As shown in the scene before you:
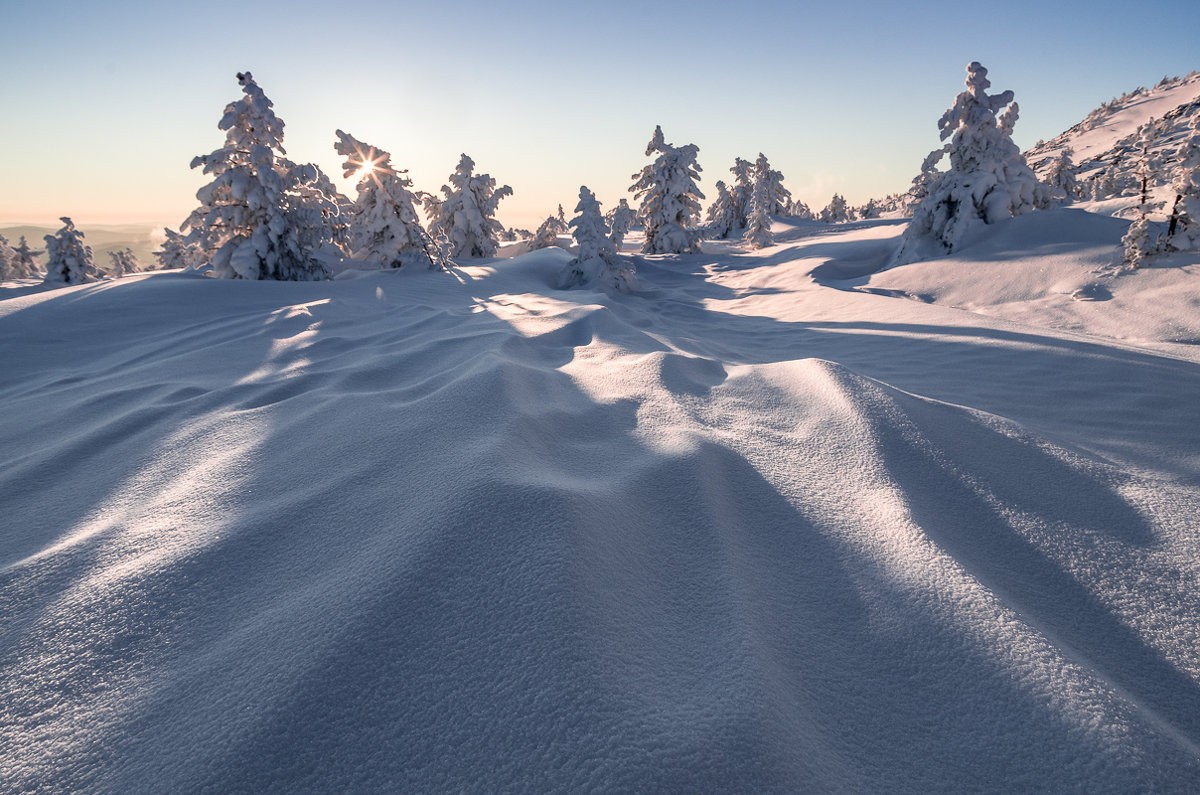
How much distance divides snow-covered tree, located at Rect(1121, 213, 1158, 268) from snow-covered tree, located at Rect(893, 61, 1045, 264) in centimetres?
385

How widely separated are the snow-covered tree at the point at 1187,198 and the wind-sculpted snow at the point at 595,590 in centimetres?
749

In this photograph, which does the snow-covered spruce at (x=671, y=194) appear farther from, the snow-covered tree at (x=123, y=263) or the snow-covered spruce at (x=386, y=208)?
the snow-covered tree at (x=123, y=263)

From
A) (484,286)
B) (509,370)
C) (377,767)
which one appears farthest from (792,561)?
(484,286)

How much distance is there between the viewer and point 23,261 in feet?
110

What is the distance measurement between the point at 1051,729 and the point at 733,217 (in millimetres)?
37980

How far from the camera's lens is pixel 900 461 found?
80.2 inches

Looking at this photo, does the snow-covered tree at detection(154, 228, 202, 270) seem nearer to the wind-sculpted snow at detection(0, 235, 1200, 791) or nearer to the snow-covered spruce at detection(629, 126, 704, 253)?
the snow-covered spruce at detection(629, 126, 704, 253)

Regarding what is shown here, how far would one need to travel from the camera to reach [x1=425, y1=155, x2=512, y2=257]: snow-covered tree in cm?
2219

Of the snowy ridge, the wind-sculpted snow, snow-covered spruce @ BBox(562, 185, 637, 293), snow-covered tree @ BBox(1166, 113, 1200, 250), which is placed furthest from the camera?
the snowy ridge

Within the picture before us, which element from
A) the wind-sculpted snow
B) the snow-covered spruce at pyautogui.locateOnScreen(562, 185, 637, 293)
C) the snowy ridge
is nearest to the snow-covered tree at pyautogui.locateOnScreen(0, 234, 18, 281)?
the snow-covered spruce at pyautogui.locateOnScreen(562, 185, 637, 293)

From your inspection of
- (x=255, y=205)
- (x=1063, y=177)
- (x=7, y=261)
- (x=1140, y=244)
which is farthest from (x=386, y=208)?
(x=7, y=261)

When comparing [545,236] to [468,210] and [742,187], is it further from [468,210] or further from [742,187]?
[742,187]

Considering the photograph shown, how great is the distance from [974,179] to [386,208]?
624 inches

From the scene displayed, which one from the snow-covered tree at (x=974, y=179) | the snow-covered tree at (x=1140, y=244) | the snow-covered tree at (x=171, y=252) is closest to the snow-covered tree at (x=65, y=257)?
the snow-covered tree at (x=171, y=252)
